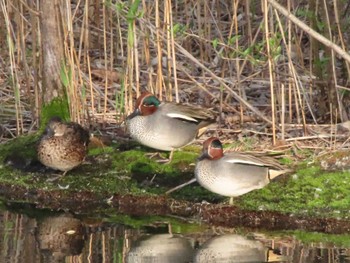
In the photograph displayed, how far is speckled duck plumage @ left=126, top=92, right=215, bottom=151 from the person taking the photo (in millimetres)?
8523

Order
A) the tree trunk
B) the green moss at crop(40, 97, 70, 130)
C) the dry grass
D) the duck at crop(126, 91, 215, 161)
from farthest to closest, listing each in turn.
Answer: the green moss at crop(40, 97, 70, 130)
the tree trunk
the dry grass
the duck at crop(126, 91, 215, 161)

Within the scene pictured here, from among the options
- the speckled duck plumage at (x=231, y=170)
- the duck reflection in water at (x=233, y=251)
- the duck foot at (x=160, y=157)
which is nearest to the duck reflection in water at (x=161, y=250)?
the duck reflection in water at (x=233, y=251)

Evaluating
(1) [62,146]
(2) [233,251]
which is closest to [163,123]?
(1) [62,146]

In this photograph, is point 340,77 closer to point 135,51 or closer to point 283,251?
point 135,51

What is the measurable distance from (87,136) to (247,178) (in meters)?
1.83

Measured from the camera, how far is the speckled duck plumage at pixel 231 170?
736 centimetres

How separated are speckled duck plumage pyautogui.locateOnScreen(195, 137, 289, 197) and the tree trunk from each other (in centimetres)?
220

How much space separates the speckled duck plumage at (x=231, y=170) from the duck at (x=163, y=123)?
984 mm

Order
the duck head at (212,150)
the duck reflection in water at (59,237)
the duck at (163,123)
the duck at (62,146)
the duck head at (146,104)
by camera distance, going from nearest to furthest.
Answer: the duck reflection in water at (59,237) < the duck head at (212,150) < the duck at (62,146) < the duck at (163,123) < the duck head at (146,104)

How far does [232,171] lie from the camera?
740 centimetres

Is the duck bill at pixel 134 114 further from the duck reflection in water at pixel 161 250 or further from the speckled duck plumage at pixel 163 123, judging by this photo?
the duck reflection in water at pixel 161 250

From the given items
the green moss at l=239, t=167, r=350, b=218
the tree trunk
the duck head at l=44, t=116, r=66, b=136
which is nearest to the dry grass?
the tree trunk

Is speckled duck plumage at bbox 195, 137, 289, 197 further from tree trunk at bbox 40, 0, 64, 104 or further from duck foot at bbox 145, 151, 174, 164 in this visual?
tree trunk at bbox 40, 0, 64, 104

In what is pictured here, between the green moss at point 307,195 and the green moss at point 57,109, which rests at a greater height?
the green moss at point 57,109
